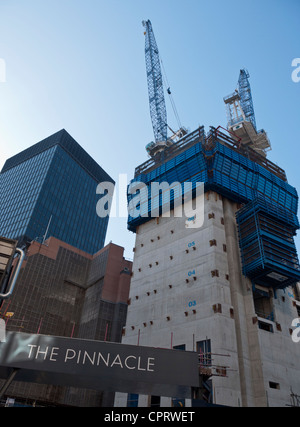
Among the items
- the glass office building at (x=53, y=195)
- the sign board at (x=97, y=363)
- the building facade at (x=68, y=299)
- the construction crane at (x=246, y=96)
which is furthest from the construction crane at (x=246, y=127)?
the glass office building at (x=53, y=195)

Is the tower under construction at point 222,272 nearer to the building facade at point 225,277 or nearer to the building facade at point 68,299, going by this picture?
the building facade at point 225,277

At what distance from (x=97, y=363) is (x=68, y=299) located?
61.7m

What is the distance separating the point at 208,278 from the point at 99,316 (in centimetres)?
3283

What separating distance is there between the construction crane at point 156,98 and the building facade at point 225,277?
667 inches

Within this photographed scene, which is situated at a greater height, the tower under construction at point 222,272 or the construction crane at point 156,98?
the construction crane at point 156,98

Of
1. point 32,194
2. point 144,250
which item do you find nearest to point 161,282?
point 144,250

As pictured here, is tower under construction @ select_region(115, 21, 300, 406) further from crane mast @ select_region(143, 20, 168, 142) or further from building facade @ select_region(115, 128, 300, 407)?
crane mast @ select_region(143, 20, 168, 142)

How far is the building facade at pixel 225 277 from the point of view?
154ft

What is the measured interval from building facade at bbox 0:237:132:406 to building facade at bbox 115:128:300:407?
555 inches

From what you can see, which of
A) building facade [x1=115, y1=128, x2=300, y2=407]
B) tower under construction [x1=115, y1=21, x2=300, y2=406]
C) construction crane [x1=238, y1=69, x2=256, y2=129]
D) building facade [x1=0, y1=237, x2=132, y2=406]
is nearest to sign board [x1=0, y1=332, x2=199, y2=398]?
building facade [x1=115, y1=128, x2=300, y2=407]

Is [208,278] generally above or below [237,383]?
above

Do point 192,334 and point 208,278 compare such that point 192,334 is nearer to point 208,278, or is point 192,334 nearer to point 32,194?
point 208,278

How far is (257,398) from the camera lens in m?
45.4

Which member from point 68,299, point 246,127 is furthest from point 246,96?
point 68,299
